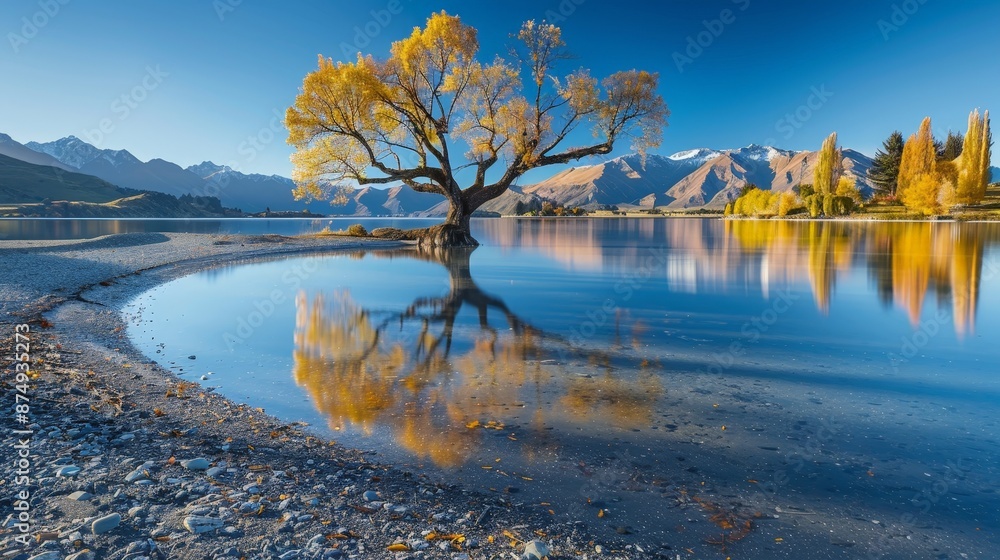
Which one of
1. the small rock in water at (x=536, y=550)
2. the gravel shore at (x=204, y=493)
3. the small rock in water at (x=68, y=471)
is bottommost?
the small rock in water at (x=536, y=550)

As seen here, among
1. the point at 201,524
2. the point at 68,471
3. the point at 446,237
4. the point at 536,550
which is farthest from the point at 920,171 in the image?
the point at 68,471

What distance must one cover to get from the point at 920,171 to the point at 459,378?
113964 mm

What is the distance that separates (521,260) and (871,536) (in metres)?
23.0

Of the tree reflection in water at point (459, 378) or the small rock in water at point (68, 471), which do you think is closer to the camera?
the small rock in water at point (68, 471)

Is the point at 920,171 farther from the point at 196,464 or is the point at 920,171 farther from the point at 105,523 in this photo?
the point at 105,523

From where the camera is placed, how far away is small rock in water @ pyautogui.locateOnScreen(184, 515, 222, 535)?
352 centimetres

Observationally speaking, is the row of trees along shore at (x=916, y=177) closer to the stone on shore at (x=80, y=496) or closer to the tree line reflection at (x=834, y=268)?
the tree line reflection at (x=834, y=268)

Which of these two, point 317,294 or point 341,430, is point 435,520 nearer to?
point 341,430

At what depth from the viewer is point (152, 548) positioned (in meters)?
3.32

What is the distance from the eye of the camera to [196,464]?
4555 millimetres

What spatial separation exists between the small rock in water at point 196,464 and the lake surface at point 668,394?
1.23 metres

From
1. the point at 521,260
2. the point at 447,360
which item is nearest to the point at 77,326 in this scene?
the point at 447,360

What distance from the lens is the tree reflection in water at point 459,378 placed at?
571 cm

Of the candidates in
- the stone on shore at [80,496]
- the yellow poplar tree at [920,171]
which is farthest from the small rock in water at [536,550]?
the yellow poplar tree at [920,171]
